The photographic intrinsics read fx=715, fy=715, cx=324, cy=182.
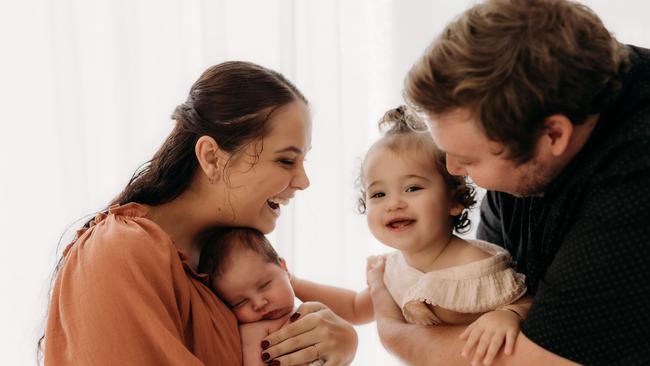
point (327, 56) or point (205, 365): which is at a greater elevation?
point (327, 56)

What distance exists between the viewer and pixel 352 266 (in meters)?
2.92

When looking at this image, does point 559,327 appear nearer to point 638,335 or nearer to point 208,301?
point 638,335

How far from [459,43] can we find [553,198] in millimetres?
389

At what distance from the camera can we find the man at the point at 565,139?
1.28 meters

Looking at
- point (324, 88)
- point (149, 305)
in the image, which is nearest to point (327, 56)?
point (324, 88)

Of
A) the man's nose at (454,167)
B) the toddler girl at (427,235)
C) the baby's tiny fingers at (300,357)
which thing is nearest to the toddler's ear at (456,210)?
the toddler girl at (427,235)

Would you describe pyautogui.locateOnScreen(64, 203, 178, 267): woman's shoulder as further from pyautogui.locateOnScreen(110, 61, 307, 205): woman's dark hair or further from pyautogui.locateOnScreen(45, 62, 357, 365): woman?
pyautogui.locateOnScreen(110, 61, 307, 205): woman's dark hair

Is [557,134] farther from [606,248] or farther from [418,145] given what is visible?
[418,145]

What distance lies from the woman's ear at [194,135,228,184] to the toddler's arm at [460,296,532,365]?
68 centimetres

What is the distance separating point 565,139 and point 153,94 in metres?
1.57

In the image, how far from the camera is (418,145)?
1.74 metres

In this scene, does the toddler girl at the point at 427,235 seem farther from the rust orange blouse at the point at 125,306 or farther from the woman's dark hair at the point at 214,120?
the rust orange blouse at the point at 125,306

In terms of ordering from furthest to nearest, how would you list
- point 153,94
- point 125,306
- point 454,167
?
1. point 153,94
2. point 454,167
3. point 125,306

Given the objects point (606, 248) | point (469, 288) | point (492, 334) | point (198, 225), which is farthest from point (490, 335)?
point (198, 225)
